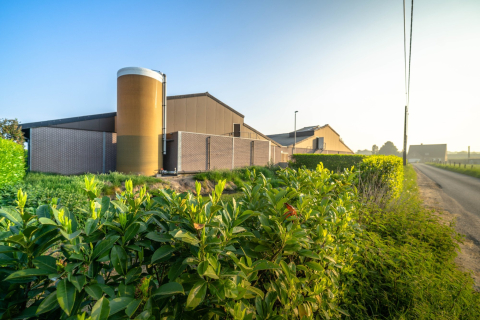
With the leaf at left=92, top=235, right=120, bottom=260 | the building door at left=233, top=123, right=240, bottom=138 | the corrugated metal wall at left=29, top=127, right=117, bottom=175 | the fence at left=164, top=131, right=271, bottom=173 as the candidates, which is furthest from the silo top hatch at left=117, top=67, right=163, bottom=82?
the leaf at left=92, top=235, right=120, bottom=260

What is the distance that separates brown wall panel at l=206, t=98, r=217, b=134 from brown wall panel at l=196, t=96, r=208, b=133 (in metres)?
0.34

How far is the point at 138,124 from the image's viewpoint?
1323 cm

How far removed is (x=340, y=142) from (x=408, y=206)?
38474 millimetres

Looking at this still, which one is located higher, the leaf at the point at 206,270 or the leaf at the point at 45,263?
the leaf at the point at 45,263

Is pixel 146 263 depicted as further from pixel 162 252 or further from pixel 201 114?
pixel 201 114

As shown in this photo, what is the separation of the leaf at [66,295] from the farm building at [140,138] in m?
13.8

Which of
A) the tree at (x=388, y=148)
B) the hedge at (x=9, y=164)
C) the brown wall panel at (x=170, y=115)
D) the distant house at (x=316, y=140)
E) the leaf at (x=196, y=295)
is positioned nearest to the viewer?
the leaf at (x=196, y=295)

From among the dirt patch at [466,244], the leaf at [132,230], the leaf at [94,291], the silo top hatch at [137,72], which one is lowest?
Result: the dirt patch at [466,244]

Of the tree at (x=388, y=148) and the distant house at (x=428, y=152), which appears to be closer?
the distant house at (x=428, y=152)

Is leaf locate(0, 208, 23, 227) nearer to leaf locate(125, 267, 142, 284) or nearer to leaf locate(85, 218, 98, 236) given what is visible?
leaf locate(85, 218, 98, 236)

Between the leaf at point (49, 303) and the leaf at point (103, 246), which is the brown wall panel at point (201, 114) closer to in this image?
the leaf at point (103, 246)

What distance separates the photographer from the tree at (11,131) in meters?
12.7

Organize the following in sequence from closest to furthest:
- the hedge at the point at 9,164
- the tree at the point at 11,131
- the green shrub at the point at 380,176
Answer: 1. the green shrub at the point at 380,176
2. the hedge at the point at 9,164
3. the tree at the point at 11,131

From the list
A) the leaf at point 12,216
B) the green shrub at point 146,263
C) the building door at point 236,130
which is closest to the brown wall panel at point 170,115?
the building door at point 236,130
